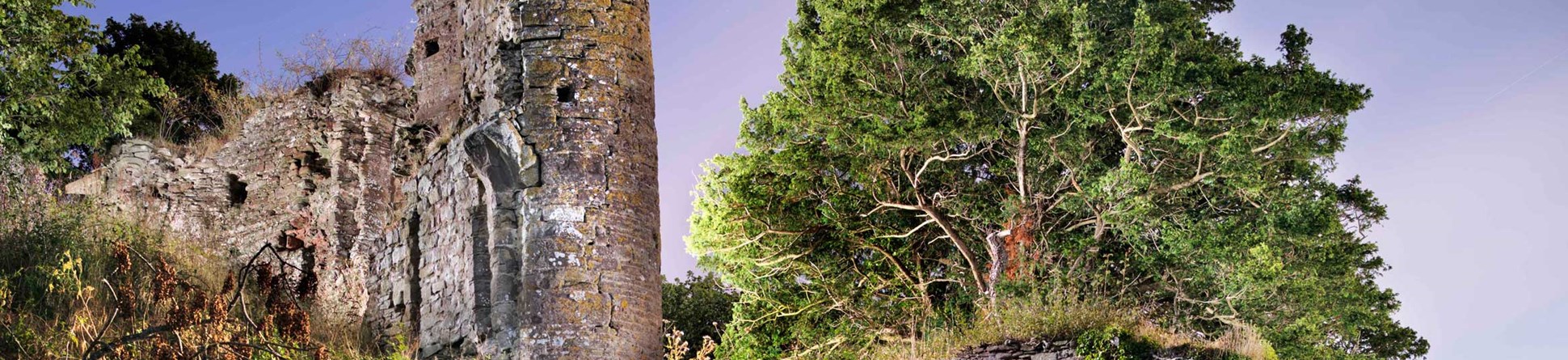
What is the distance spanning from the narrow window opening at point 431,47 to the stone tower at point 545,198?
122 cm

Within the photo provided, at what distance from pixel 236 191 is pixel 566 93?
8.05 m

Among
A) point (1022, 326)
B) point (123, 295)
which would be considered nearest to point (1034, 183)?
point (1022, 326)

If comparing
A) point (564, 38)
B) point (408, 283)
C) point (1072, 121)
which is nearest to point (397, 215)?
point (408, 283)

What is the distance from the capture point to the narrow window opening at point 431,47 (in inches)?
601

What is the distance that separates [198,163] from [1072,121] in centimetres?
1082

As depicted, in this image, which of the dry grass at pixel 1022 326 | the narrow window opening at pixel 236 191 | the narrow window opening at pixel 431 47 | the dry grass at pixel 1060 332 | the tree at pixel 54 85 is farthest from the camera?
the narrow window opening at pixel 236 191

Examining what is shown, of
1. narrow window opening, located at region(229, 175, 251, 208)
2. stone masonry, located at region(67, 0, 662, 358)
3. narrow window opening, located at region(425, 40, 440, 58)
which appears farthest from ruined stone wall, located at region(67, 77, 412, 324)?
narrow window opening, located at region(425, 40, 440, 58)

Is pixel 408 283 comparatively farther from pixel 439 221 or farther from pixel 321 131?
pixel 321 131

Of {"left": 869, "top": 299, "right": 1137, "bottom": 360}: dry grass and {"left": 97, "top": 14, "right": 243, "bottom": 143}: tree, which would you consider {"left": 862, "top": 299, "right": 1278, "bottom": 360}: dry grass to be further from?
{"left": 97, "top": 14, "right": 243, "bottom": 143}: tree

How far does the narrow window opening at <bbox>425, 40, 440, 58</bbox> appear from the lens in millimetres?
15255

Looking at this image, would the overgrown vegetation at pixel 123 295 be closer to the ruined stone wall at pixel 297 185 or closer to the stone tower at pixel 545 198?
the ruined stone wall at pixel 297 185

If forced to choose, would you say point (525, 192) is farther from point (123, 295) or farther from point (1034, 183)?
point (1034, 183)

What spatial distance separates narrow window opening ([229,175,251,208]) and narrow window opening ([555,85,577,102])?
7759 mm

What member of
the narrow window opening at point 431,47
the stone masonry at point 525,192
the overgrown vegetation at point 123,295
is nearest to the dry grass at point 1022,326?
the stone masonry at point 525,192
